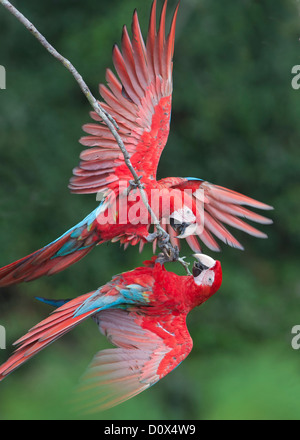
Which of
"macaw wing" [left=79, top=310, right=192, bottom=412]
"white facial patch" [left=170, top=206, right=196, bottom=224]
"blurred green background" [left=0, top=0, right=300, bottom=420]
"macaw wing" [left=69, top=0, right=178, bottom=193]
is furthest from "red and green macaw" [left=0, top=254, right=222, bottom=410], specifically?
"blurred green background" [left=0, top=0, right=300, bottom=420]

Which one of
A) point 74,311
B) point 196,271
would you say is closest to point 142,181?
point 196,271

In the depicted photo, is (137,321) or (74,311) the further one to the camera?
(137,321)

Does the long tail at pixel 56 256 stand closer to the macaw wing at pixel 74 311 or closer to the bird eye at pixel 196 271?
the macaw wing at pixel 74 311

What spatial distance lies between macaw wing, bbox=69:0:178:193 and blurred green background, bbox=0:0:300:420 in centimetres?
110

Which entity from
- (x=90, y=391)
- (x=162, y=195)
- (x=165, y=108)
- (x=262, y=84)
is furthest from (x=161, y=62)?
(x=262, y=84)

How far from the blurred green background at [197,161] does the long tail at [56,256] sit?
114 cm

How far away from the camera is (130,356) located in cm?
138

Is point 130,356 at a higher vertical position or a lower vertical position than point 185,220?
lower

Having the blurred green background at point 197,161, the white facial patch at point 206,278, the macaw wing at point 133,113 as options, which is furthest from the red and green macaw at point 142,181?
the blurred green background at point 197,161

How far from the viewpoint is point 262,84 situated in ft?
10.3

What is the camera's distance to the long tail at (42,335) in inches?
45.4

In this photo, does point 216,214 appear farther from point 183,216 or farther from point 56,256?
point 56,256

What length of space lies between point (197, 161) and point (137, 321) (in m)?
1.84

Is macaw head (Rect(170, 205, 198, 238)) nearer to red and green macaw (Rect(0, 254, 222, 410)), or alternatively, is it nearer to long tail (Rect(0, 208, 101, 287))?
red and green macaw (Rect(0, 254, 222, 410))
